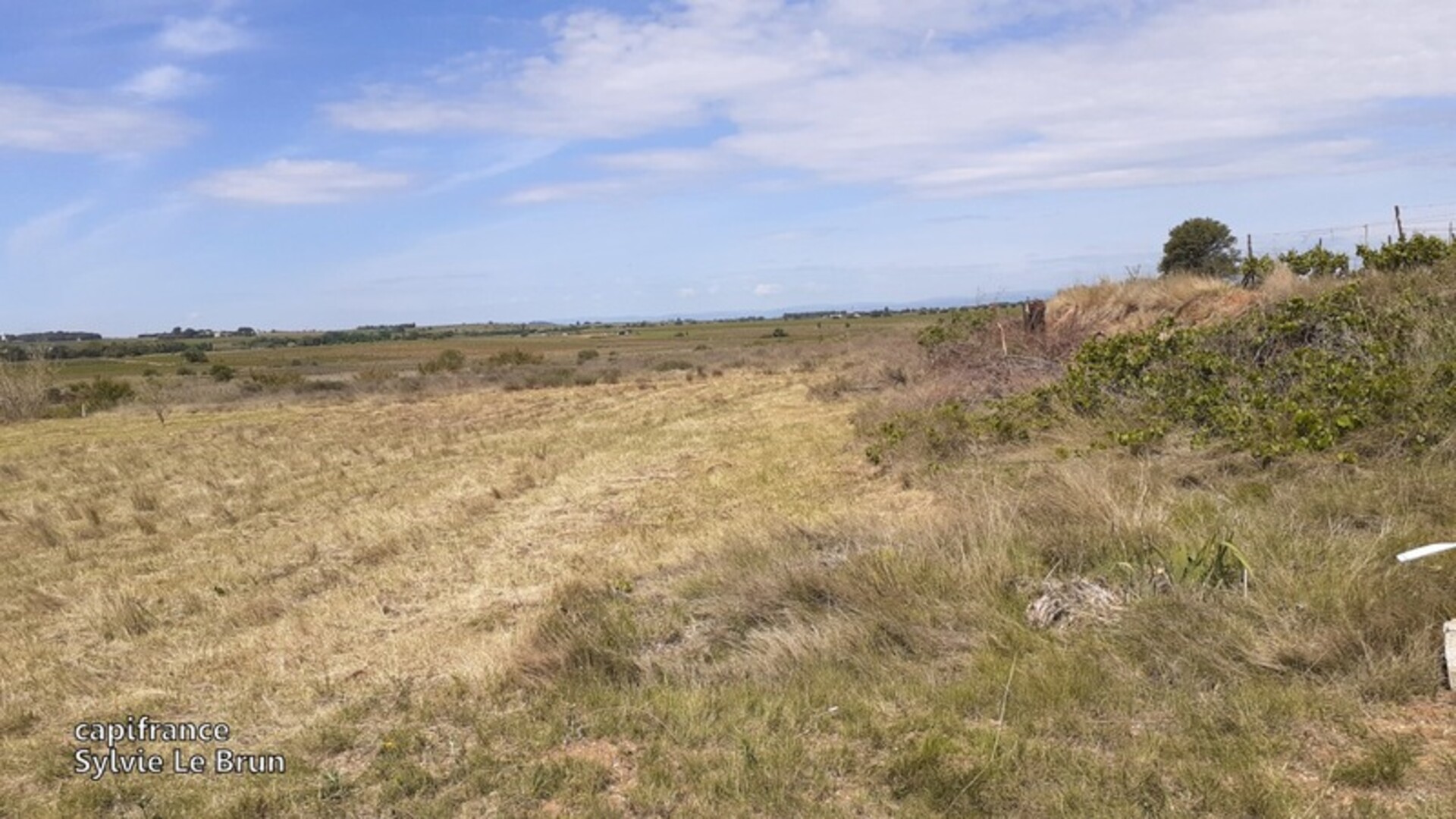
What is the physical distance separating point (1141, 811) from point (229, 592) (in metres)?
9.00

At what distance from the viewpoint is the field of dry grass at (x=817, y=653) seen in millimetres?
3771

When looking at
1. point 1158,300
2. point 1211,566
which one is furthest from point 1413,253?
point 1211,566

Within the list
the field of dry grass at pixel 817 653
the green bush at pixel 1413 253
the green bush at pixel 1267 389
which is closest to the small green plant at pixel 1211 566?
the field of dry grass at pixel 817 653

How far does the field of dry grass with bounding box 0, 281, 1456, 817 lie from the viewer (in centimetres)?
377

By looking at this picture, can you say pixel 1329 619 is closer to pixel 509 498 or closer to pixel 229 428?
pixel 509 498

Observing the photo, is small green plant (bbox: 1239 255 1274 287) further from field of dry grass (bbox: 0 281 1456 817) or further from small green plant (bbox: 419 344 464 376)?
small green plant (bbox: 419 344 464 376)

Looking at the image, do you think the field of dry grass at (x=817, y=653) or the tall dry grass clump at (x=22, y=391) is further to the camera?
the tall dry grass clump at (x=22, y=391)

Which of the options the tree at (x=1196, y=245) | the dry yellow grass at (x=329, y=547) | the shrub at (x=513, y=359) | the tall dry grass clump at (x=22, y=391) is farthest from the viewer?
the shrub at (x=513, y=359)

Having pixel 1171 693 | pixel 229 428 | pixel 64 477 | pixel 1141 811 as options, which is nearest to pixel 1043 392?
pixel 1171 693

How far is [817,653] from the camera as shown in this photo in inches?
207

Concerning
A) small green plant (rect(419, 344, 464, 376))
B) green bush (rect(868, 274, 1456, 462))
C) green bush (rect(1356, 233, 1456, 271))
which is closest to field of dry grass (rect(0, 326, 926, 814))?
green bush (rect(868, 274, 1456, 462))

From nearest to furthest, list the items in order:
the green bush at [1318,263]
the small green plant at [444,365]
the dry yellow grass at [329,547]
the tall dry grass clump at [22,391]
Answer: the dry yellow grass at [329,547]
the green bush at [1318,263]
the tall dry grass clump at [22,391]
the small green plant at [444,365]

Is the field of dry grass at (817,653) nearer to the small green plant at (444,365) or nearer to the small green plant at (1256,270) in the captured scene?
the small green plant at (1256,270)

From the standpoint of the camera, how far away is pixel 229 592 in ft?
30.6
